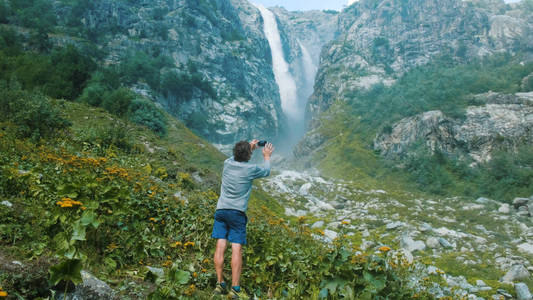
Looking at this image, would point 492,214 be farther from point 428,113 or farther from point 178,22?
point 178,22

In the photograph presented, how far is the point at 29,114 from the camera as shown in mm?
9078

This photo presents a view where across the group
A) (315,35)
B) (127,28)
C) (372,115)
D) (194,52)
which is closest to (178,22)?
(194,52)

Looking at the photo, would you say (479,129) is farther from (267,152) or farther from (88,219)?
(88,219)

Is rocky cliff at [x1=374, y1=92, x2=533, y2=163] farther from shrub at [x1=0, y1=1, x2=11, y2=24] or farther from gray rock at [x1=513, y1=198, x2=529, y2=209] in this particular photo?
shrub at [x1=0, y1=1, x2=11, y2=24]

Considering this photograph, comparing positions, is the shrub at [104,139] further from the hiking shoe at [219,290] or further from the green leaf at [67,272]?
the green leaf at [67,272]

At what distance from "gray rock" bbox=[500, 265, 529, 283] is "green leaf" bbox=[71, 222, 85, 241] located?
913 cm

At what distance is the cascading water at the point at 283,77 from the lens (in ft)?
341

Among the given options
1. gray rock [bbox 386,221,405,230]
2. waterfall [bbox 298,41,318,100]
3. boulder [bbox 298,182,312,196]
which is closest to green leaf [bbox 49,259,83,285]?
gray rock [bbox 386,221,405,230]

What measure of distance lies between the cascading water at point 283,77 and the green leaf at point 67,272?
319 feet

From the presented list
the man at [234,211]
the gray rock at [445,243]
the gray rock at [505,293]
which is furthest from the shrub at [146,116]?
the gray rock at [505,293]

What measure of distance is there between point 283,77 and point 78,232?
114327mm

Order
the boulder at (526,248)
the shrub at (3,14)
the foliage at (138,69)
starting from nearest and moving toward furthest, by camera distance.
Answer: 1. the boulder at (526,248)
2. the shrub at (3,14)
3. the foliage at (138,69)

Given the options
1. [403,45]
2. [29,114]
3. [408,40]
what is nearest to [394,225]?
[29,114]

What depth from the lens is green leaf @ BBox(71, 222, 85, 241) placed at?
2679mm
